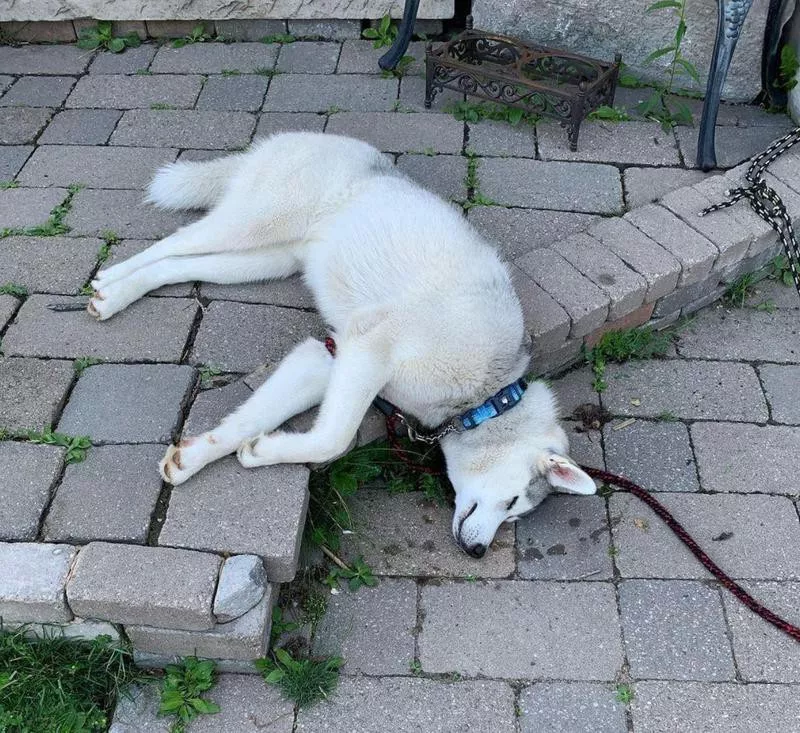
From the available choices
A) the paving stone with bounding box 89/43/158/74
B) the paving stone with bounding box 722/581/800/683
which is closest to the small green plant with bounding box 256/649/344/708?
the paving stone with bounding box 722/581/800/683

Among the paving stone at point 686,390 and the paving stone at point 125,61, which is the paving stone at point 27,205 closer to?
the paving stone at point 125,61

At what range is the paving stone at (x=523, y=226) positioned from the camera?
13.0 ft

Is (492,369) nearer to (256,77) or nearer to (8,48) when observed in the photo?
(256,77)

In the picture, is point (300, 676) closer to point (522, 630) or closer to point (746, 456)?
point (522, 630)

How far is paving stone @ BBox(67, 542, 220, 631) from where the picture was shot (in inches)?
99.7

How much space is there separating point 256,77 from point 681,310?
2.95 meters

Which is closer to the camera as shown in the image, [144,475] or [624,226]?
[144,475]

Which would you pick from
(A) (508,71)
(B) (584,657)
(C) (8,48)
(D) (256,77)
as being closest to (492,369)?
(B) (584,657)

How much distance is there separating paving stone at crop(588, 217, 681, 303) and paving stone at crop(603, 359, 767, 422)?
339 mm

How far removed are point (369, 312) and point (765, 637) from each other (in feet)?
5.97

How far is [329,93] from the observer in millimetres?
4992

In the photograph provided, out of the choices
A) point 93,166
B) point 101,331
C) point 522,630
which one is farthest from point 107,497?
point 93,166

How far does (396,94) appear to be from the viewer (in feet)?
16.4

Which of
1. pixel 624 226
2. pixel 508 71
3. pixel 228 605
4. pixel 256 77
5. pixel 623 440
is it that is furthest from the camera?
pixel 256 77
